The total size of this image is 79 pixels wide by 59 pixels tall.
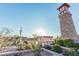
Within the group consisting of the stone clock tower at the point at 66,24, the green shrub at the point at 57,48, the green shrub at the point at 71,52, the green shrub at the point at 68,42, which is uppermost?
the stone clock tower at the point at 66,24

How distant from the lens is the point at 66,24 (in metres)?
3.14

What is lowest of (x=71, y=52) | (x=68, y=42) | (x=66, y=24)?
(x=71, y=52)

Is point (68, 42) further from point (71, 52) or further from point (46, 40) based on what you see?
point (46, 40)

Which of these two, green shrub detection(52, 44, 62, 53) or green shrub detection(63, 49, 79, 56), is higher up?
green shrub detection(52, 44, 62, 53)

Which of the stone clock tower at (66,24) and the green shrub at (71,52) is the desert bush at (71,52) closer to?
the green shrub at (71,52)

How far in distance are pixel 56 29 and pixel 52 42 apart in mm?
218

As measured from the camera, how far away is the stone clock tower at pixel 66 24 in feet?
10.1

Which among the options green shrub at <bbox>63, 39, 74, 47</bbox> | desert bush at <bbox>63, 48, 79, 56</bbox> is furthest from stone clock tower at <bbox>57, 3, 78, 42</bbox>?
desert bush at <bbox>63, 48, 79, 56</bbox>

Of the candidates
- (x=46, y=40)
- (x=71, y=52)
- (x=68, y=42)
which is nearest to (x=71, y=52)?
(x=71, y=52)

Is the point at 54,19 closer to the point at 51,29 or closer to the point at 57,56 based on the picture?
the point at 51,29

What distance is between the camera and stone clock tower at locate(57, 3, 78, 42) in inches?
121

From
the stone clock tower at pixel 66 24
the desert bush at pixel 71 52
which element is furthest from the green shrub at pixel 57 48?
the stone clock tower at pixel 66 24

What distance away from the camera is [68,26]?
3.12 metres

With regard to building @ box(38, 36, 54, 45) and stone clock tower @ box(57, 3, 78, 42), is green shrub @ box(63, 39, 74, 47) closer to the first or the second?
stone clock tower @ box(57, 3, 78, 42)
